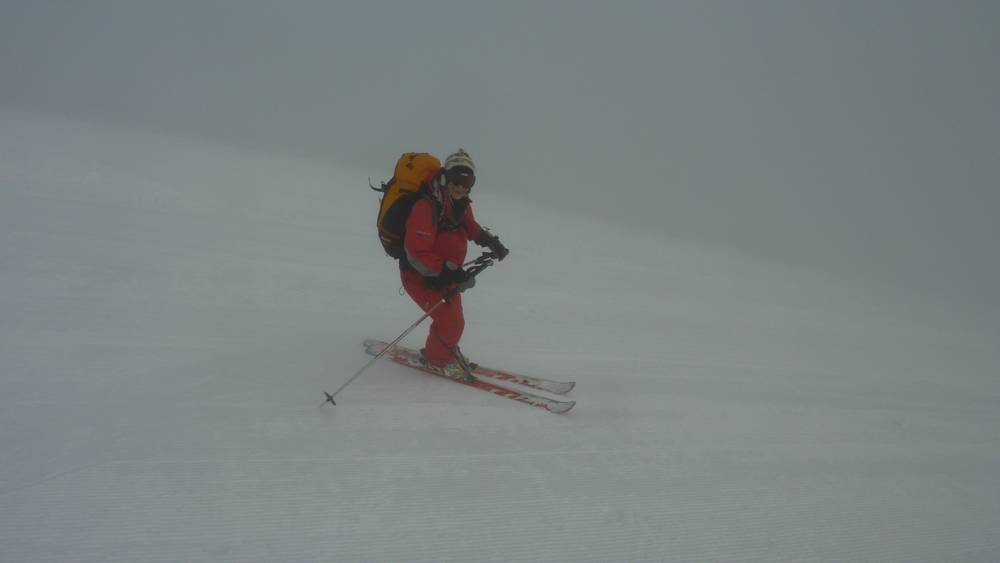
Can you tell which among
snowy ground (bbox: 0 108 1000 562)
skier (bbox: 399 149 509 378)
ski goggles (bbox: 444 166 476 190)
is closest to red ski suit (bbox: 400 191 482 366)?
skier (bbox: 399 149 509 378)

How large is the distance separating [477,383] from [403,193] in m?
1.34

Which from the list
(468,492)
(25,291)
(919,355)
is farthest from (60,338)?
(919,355)

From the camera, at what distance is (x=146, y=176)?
23.6 ft

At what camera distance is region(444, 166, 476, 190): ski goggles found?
10.2 ft

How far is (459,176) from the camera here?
10.3ft

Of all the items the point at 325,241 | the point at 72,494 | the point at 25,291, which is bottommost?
the point at 72,494

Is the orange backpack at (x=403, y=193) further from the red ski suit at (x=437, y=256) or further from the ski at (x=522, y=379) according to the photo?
the ski at (x=522, y=379)

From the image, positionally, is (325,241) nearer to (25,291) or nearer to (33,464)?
(25,291)

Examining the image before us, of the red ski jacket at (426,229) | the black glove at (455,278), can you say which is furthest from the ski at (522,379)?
the red ski jacket at (426,229)

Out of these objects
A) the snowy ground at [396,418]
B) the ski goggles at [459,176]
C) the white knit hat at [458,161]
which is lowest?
the snowy ground at [396,418]

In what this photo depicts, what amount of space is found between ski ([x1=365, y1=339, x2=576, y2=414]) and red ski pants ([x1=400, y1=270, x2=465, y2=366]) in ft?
0.39

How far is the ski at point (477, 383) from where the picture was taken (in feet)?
11.1

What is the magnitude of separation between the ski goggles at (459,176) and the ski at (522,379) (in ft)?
4.39

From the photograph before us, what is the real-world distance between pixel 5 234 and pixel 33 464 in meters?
3.30
